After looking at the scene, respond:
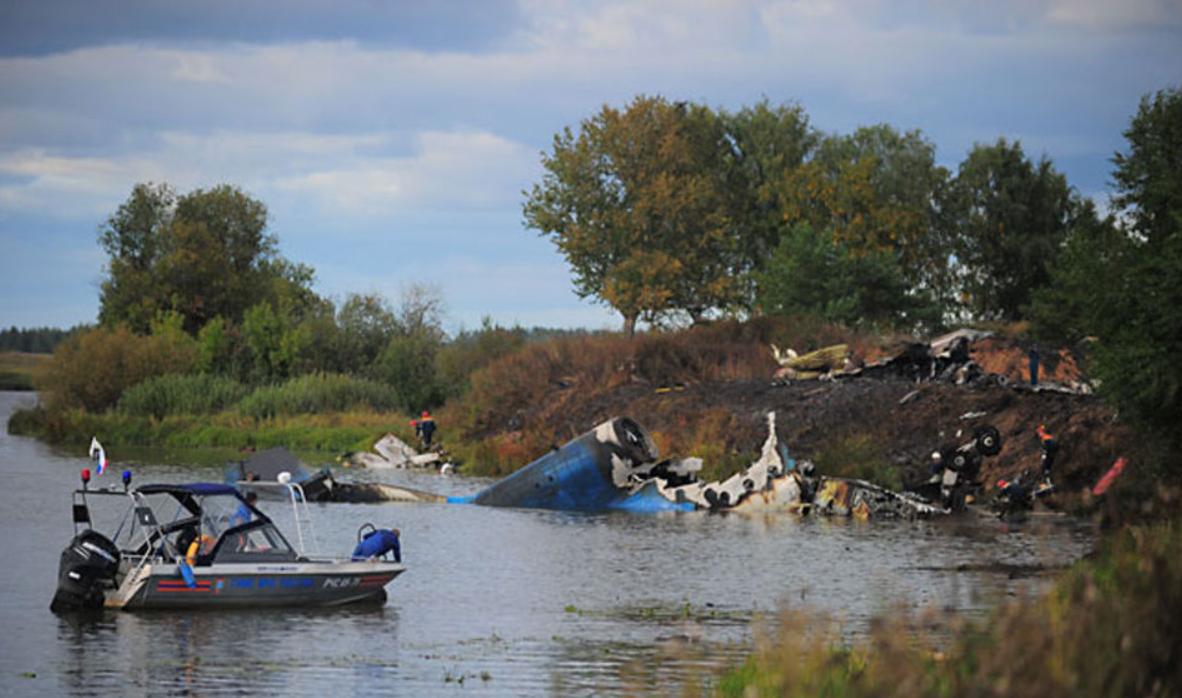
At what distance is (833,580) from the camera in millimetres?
26281

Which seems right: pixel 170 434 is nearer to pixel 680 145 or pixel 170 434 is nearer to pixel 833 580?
pixel 680 145

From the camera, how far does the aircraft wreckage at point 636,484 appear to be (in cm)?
4028

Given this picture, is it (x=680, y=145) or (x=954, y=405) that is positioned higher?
(x=680, y=145)

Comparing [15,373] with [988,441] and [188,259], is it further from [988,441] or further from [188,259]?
[988,441]

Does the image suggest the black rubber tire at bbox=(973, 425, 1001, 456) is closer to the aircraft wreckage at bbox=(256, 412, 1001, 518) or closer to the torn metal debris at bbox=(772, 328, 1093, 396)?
the aircraft wreckage at bbox=(256, 412, 1001, 518)

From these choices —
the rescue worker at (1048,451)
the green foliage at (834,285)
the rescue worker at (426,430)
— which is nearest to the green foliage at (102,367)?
the rescue worker at (426,430)

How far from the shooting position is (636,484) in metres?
41.6

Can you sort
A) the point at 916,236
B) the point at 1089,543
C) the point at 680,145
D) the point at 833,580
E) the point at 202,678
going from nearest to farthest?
the point at 202,678 < the point at 833,580 < the point at 1089,543 < the point at 680,145 < the point at 916,236

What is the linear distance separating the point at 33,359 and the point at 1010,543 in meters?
179

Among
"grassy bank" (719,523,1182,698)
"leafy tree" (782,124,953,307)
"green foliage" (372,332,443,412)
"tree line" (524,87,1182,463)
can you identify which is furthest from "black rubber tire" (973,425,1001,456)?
"leafy tree" (782,124,953,307)

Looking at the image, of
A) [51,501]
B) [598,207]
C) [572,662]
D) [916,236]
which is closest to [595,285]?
[598,207]

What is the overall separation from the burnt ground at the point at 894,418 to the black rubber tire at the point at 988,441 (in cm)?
47

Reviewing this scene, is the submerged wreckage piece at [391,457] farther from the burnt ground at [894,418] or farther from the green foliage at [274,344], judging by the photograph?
the green foliage at [274,344]

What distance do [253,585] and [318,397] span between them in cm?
4926
